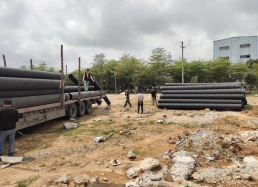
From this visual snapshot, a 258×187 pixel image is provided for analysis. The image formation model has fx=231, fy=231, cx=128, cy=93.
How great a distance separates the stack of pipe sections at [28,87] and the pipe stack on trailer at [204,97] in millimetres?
8294

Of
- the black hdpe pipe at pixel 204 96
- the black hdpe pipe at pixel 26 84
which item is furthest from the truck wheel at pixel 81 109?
the black hdpe pipe at pixel 204 96

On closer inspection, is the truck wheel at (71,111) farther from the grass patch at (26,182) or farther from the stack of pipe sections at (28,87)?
the grass patch at (26,182)

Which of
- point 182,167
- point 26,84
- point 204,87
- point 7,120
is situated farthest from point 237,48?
point 7,120

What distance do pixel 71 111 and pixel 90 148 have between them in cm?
543

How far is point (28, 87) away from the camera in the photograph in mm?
8758

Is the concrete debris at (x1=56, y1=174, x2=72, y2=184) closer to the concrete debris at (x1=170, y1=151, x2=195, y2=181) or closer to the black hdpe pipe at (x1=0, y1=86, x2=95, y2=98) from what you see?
the concrete debris at (x1=170, y1=151, x2=195, y2=181)

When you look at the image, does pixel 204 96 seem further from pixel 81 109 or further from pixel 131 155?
pixel 131 155

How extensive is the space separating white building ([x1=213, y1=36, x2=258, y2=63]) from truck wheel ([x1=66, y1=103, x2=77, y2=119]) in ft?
162

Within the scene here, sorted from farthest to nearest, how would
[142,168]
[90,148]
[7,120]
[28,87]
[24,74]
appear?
[24,74] < [28,87] < [90,148] < [7,120] < [142,168]

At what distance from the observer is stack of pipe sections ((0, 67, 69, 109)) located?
7751 millimetres

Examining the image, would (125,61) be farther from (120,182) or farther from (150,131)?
(120,182)

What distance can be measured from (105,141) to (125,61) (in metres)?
36.7

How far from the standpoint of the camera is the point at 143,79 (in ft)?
132

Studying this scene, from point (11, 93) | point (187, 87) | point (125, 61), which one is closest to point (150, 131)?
point (11, 93)
